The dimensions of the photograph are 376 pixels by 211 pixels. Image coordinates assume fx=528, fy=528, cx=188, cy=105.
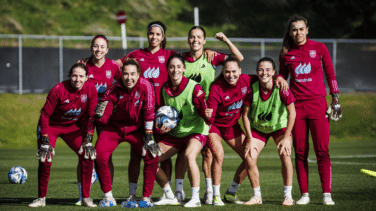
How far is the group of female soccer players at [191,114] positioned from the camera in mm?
6527

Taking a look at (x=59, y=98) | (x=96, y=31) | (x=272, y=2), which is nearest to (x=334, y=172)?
(x=59, y=98)

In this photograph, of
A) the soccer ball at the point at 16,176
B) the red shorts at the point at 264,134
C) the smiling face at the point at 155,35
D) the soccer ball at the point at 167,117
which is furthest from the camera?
the soccer ball at the point at 16,176

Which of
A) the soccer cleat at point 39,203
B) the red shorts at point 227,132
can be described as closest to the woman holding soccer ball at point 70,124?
the soccer cleat at point 39,203

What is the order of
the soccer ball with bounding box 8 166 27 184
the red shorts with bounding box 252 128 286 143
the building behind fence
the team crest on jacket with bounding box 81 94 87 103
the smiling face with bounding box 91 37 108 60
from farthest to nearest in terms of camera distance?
the building behind fence < the soccer ball with bounding box 8 166 27 184 < the smiling face with bounding box 91 37 108 60 < the red shorts with bounding box 252 128 286 143 < the team crest on jacket with bounding box 81 94 87 103

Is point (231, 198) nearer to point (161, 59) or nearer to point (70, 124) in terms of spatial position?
point (161, 59)

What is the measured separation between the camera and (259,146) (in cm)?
684

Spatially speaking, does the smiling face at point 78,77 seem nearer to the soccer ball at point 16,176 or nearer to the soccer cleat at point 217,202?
the soccer cleat at point 217,202

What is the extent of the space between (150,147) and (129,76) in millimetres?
905

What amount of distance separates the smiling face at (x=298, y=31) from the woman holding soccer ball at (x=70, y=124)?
2.65 metres

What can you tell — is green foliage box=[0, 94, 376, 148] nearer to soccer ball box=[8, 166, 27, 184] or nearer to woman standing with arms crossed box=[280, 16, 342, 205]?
soccer ball box=[8, 166, 27, 184]

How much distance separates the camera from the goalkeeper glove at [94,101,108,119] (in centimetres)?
647

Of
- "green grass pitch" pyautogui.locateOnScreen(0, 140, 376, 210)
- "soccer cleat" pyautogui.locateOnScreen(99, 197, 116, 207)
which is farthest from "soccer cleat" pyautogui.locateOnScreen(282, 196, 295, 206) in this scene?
"soccer cleat" pyautogui.locateOnScreen(99, 197, 116, 207)

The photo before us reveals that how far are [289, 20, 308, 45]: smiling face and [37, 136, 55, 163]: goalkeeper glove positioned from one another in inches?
133

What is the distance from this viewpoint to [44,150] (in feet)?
21.0
